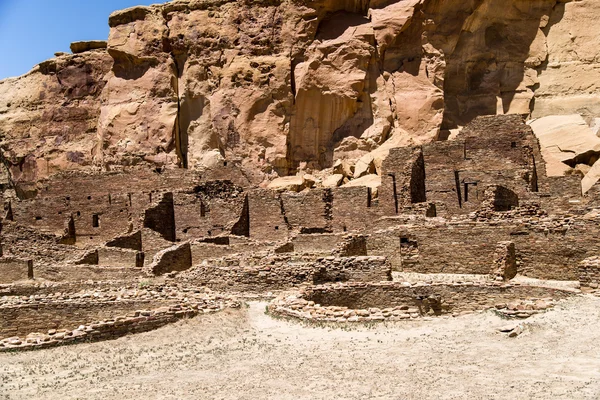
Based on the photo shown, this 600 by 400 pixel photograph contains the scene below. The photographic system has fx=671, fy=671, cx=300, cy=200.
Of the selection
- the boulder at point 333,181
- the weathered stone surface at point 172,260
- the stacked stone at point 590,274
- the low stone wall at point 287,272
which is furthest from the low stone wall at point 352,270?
the boulder at point 333,181

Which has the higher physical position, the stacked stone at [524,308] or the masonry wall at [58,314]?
the stacked stone at [524,308]

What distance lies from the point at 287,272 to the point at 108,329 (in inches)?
192

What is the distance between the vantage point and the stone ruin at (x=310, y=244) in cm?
1346

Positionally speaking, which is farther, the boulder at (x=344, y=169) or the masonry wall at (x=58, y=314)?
the boulder at (x=344, y=169)

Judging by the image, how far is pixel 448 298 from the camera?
13469 millimetres

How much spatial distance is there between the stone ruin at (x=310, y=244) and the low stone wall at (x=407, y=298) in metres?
0.03

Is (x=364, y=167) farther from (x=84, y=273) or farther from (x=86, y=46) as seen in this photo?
(x=86, y=46)

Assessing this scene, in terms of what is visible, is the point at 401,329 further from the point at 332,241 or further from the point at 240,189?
the point at 240,189

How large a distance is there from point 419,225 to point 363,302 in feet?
16.0

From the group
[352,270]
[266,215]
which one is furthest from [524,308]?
[266,215]

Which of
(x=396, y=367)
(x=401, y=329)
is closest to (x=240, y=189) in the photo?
(x=401, y=329)

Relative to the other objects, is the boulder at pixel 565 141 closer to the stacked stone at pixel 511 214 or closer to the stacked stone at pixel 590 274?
the stacked stone at pixel 511 214

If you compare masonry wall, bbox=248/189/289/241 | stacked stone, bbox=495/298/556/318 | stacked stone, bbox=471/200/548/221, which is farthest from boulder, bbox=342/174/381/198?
stacked stone, bbox=495/298/556/318

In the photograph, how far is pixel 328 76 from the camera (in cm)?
3375
